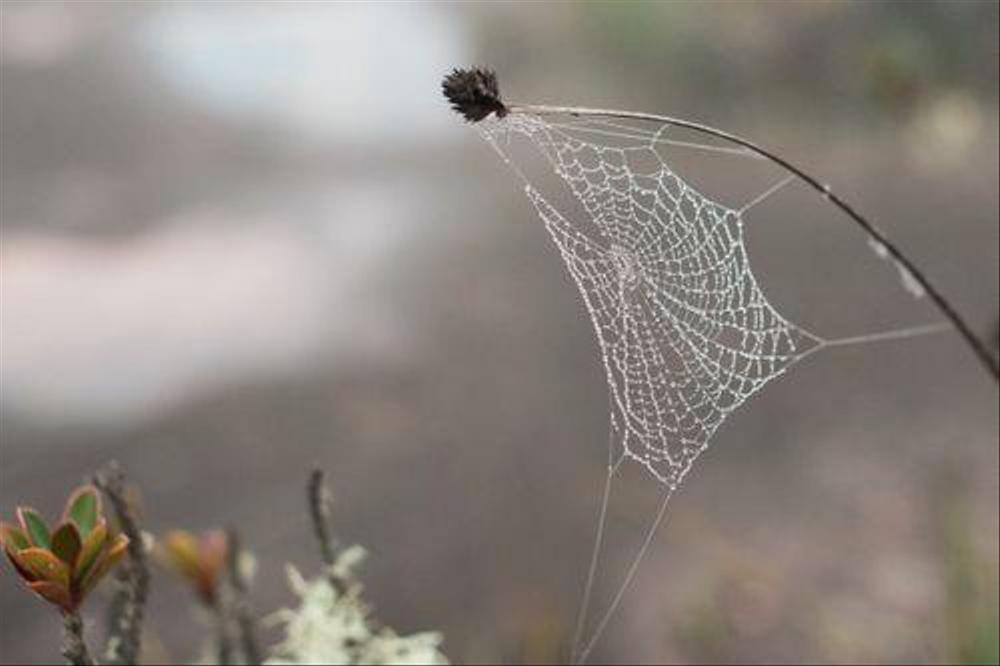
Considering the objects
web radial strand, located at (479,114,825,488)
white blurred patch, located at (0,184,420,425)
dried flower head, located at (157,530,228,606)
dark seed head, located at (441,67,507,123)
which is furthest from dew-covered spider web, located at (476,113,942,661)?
white blurred patch, located at (0,184,420,425)

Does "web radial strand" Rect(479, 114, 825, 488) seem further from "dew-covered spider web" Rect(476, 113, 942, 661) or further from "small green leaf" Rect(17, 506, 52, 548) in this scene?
"small green leaf" Rect(17, 506, 52, 548)

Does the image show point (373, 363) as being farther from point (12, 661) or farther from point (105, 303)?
point (12, 661)

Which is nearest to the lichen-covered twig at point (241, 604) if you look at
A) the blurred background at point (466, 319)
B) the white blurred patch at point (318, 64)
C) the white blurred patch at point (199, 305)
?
the blurred background at point (466, 319)

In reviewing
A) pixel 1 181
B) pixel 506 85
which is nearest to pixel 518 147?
pixel 506 85

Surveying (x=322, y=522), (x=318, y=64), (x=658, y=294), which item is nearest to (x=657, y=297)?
(x=658, y=294)

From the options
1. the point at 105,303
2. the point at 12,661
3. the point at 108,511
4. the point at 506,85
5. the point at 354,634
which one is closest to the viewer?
the point at 354,634

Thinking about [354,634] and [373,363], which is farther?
[373,363]
